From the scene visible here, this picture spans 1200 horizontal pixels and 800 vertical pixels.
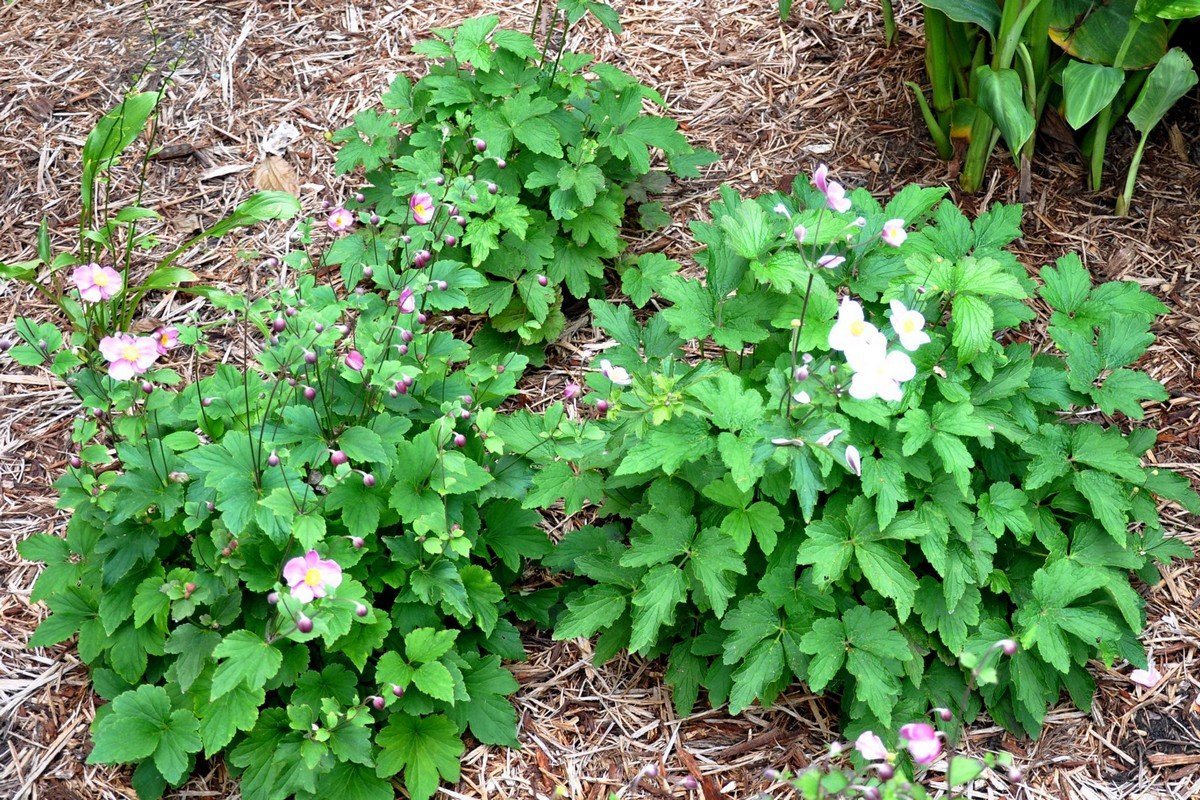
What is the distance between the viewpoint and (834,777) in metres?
→ 1.45

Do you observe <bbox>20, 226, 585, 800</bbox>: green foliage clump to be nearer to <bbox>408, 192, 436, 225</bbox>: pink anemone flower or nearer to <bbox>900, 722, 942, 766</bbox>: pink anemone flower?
<bbox>408, 192, 436, 225</bbox>: pink anemone flower

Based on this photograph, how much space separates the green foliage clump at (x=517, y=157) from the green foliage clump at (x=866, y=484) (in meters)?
0.50

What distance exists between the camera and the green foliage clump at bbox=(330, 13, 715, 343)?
265 centimetres

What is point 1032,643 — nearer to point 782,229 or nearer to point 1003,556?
point 1003,556

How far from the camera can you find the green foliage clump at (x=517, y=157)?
265 cm

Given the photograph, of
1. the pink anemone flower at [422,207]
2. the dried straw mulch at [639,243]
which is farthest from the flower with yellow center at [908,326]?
the pink anemone flower at [422,207]

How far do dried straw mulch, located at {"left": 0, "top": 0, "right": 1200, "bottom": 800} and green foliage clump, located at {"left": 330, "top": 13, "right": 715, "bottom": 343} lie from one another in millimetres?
249

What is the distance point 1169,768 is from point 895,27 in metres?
2.24

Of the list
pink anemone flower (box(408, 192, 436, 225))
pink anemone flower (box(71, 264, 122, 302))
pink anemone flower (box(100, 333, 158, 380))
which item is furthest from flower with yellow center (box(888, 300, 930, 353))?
pink anemone flower (box(71, 264, 122, 302))

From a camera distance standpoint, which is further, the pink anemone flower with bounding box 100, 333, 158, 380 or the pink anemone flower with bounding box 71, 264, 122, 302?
the pink anemone flower with bounding box 71, 264, 122, 302

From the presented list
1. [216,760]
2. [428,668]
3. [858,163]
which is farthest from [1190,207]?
[216,760]

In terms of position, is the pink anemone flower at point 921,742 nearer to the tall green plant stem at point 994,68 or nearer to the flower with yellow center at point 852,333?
the flower with yellow center at point 852,333

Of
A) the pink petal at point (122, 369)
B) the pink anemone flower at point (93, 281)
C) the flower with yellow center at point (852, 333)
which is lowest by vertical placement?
the pink petal at point (122, 369)

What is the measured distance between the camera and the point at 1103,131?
2.88 metres
